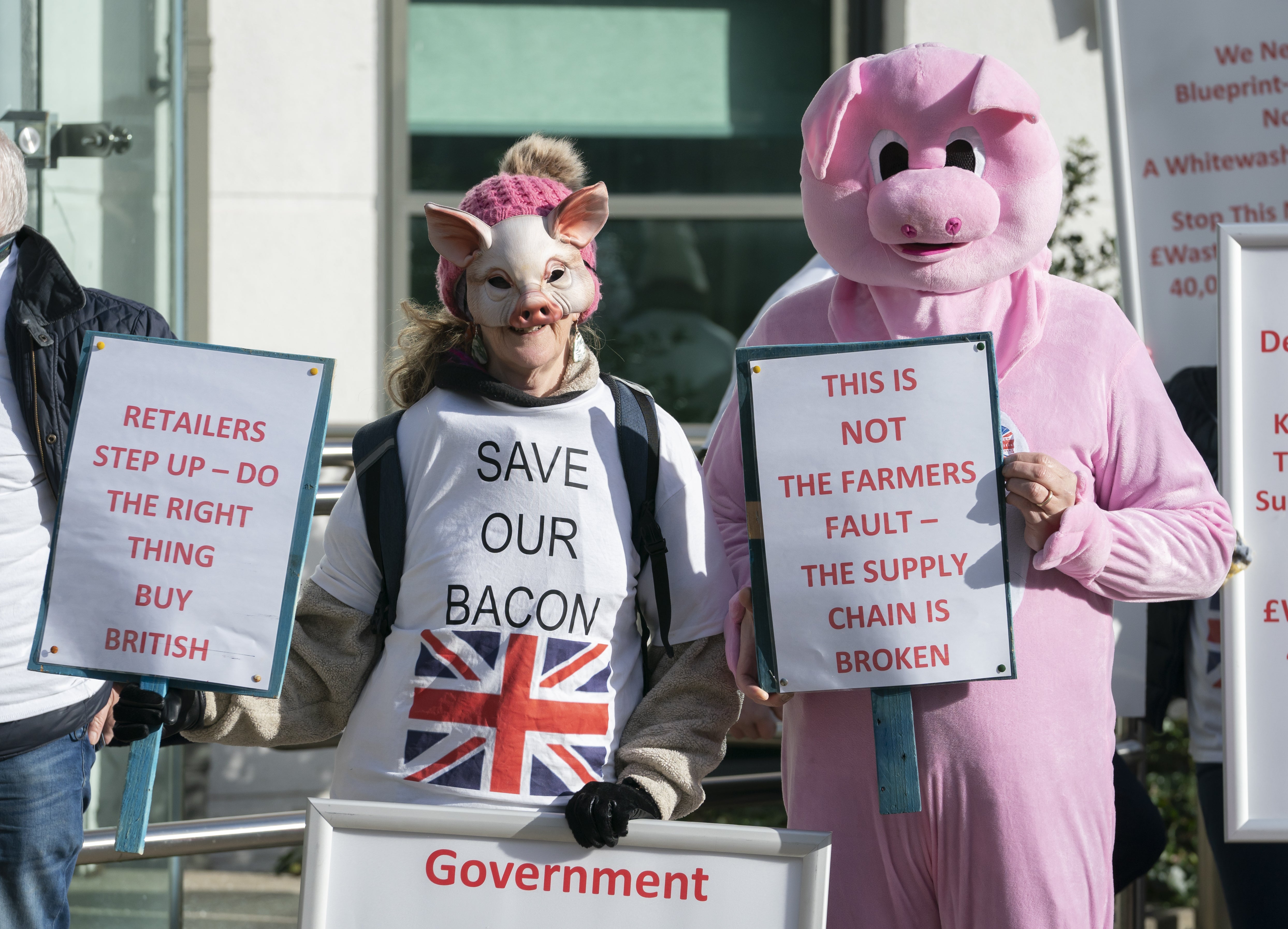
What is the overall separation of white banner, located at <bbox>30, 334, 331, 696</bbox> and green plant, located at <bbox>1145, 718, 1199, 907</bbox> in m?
3.24

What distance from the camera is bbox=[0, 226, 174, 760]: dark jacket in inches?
92.1

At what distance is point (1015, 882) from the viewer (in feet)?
→ 6.46

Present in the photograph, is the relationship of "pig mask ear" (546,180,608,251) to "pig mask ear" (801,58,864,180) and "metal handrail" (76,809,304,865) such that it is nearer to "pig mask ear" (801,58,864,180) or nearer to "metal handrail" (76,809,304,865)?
"pig mask ear" (801,58,864,180)

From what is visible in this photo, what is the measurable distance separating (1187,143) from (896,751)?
2.00 meters

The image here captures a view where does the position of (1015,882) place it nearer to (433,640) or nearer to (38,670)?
(433,640)

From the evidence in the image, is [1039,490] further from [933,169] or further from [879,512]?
[933,169]

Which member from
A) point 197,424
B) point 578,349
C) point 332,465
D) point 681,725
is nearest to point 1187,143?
point 578,349

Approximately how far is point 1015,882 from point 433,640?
926 millimetres

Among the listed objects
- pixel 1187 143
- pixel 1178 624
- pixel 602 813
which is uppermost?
pixel 1187 143

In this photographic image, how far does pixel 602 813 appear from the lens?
6.33ft

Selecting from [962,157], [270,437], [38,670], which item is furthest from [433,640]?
[962,157]

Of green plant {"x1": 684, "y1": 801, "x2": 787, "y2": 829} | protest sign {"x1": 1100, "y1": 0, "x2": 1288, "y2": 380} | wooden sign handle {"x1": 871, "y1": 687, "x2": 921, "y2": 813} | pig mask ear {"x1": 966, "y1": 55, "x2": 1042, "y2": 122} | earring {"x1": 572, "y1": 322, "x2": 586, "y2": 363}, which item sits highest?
protest sign {"x1": 1100, "y1": 0, "x2": 1288, "y2": 380}

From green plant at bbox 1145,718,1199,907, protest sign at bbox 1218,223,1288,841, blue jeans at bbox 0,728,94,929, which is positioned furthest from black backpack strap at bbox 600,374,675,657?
green plant at bbox 1145,718,1199,907

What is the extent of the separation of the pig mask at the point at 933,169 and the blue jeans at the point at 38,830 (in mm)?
1648
